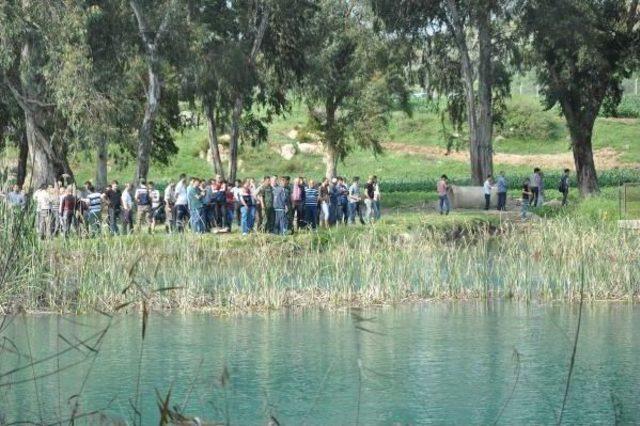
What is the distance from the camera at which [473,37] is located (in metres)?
44.8

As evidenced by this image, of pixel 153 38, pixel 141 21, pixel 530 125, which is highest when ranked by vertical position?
pixel 141 21

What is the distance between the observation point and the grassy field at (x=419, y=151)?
64.7 m

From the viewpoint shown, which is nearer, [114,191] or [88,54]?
[114,191]

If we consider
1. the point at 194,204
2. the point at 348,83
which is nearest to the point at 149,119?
the point at 194,204

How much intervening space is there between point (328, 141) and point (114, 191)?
26237mm

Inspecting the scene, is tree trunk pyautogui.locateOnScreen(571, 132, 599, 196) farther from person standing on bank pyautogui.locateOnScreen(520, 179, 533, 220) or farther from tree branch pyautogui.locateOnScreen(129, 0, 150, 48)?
tree branch pyautogui.locateOnScreen(129, 0, 150, 48)

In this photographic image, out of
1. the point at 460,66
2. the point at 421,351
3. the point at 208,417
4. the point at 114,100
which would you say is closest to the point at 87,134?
the point at 114,100

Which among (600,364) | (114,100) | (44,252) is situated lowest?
(600,364)

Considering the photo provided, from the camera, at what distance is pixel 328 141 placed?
55500 mm

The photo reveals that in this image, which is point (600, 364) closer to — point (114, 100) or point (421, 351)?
point (421, 351)

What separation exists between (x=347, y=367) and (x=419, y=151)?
57723mm

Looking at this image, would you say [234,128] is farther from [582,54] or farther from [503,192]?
[582,54]

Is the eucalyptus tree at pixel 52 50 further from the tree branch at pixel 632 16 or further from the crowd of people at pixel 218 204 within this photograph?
the tree branch at pixel 632 16

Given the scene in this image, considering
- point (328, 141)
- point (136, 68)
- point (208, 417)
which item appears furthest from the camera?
point (328, 141)
